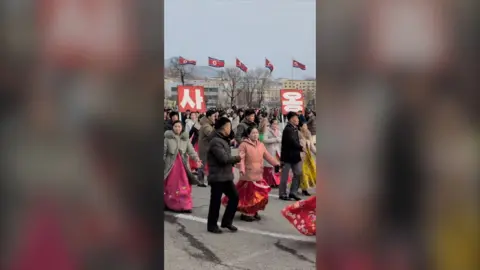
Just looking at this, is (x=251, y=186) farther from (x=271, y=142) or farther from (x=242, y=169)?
(x=271, y=142)

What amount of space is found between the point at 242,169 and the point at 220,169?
52cm

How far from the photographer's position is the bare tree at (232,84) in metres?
18.7

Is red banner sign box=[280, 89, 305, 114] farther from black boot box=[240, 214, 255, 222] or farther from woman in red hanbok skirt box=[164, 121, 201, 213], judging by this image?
black boot box=[240, 214, 255, 222]

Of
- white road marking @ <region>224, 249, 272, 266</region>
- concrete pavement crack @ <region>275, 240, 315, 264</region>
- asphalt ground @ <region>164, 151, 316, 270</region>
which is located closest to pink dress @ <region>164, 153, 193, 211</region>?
asphalt ground @ <region>164, 151, 316, 270</region>

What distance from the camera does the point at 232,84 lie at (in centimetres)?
1911

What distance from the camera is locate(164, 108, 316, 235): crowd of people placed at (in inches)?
177

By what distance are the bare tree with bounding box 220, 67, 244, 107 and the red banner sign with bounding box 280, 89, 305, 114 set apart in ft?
31.8
